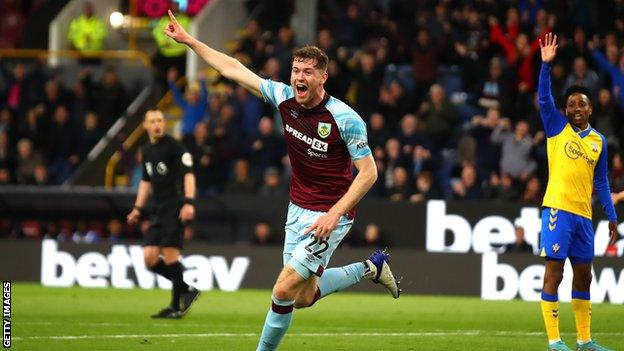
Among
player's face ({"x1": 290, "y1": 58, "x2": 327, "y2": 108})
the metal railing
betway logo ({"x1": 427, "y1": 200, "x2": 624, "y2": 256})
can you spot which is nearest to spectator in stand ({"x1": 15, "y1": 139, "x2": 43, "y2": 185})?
the metal railing

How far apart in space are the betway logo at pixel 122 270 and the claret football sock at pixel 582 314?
8961mm

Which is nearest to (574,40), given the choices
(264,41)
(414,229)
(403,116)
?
(403,116)

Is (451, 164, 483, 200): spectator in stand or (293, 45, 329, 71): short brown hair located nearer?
(293, 45, 329, 71): short brown hair

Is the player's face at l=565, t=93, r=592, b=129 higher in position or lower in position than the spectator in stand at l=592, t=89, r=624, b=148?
higher

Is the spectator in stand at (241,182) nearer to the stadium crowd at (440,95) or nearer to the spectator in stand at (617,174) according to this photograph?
the stadium crowd at (440,95)

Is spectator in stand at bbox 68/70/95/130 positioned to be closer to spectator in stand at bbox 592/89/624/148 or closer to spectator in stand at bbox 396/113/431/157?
spectator in stand at bbox 396/113/431/157

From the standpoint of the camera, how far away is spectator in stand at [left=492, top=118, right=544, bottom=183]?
19.7m

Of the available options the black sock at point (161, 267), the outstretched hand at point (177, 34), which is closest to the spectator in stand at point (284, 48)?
the black sock at point (161, 267)

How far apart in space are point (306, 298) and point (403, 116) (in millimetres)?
11570

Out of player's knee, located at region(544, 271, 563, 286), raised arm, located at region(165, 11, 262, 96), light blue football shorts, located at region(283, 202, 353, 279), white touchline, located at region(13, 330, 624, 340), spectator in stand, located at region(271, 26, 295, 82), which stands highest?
raised arm, located at region(165, 11, 262, 96)

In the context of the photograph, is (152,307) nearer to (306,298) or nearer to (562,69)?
(306,298)

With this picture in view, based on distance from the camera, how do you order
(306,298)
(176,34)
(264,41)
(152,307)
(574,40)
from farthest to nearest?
(264,41), (574,40), (152,307), (306,298), (176,34)

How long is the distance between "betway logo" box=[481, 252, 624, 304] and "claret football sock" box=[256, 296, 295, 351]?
343 inches

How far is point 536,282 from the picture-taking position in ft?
59.0
